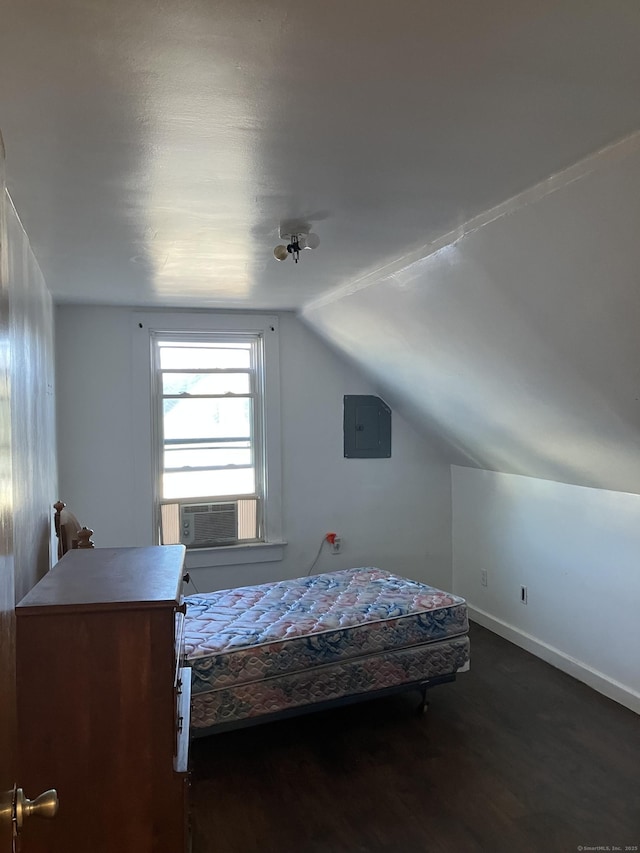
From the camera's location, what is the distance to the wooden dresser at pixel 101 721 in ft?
5.09

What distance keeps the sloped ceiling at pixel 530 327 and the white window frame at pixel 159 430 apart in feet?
1.54

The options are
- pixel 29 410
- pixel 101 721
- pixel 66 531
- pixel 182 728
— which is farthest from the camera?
pixel 66 531

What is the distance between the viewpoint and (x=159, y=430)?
4.22 metres

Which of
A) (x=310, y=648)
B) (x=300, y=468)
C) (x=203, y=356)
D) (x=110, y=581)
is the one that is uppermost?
(x=203, y=356)

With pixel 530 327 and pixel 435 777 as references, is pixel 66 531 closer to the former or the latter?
pixel 435 777

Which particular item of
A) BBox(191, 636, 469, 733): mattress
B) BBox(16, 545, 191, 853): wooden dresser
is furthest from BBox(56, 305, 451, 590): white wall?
BBox(16, 545, 191, 853): wooden dresser

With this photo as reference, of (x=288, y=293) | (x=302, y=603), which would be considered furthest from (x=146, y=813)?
(x=288, y=293)

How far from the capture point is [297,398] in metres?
4.49

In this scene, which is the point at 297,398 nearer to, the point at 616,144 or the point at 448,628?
the point at 448,628

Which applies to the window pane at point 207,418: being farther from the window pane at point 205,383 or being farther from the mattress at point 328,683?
the mattress at point 328,683

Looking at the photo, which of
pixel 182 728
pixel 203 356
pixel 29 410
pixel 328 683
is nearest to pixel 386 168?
pixel 29 410

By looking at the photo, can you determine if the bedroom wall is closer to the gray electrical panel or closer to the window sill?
the window sill

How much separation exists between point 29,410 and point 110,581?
0.97 m

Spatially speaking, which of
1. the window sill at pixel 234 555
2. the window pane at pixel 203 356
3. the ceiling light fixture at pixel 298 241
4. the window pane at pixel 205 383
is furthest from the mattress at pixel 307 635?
the ceiling light fixture at pixel 298 241
